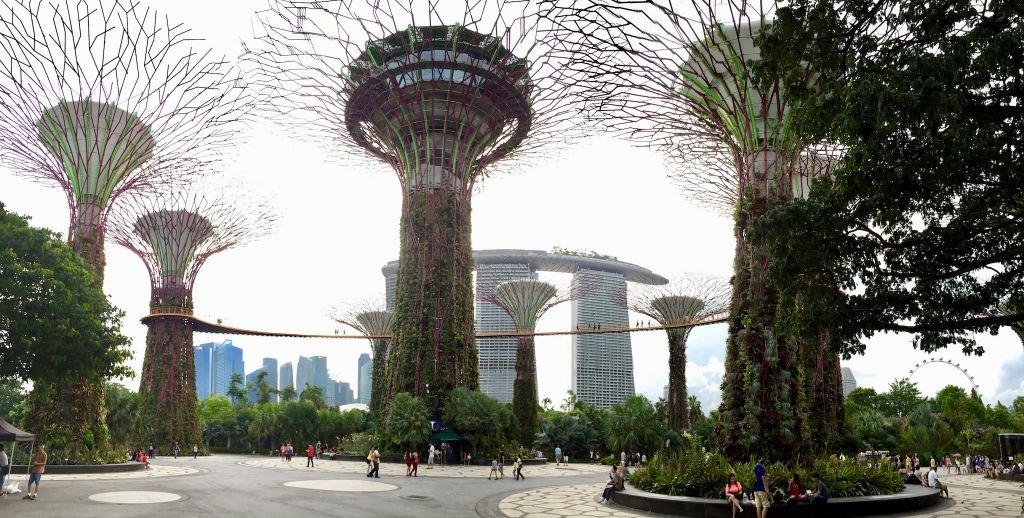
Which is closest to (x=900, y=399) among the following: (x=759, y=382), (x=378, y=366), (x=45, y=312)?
(x=378, y=366)

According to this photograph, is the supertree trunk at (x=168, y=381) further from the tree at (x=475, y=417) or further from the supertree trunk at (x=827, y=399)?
the supertree trunk at (x=827, y=399)

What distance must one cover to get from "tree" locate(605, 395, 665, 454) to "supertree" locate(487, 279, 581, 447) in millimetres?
9334

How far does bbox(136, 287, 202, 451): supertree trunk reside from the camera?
44.7m

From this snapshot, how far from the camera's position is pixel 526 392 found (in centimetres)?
5125

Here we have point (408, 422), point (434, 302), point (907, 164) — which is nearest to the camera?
point (907, 164)

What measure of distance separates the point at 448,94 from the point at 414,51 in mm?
2593

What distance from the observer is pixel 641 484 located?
16.8m

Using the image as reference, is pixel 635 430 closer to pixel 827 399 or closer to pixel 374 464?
pixel 827 399

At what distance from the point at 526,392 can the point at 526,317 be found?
575cm

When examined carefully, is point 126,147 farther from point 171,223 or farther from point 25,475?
point 171,223

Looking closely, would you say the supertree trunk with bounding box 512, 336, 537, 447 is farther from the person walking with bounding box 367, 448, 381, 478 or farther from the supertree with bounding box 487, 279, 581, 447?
the person walking with bounding box 367, 448, 381, 478

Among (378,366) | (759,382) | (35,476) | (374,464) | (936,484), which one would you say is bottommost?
(374,464)

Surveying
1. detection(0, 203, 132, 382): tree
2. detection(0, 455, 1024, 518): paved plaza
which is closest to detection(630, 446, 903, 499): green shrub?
detection(0, 455, 1024, 518): paved plaza

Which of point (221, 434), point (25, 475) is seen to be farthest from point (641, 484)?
point (221, 434)
